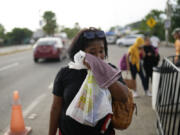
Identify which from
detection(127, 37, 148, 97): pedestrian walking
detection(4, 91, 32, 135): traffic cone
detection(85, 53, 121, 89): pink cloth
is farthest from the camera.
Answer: detection(127, 37, 148, 97): pedestrian walking

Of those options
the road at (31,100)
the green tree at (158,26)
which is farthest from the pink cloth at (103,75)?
the green tree at (158,26)

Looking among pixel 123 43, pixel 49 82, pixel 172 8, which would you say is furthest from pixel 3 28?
pixel 49 82

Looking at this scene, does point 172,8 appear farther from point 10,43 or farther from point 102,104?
point 10,43

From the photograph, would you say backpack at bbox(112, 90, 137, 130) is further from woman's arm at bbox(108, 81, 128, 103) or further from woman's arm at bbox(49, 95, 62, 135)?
woman's arm at bbox(49, 95, 62, 135)

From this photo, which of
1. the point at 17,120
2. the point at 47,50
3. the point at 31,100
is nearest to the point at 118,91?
the point at 17,120

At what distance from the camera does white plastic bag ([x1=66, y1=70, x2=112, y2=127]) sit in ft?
4.89

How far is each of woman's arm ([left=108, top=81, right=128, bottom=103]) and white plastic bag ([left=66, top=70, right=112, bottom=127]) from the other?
0.15 feet

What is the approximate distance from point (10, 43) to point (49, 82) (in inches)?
2831

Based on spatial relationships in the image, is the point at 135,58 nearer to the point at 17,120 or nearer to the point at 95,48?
the point at 17,120

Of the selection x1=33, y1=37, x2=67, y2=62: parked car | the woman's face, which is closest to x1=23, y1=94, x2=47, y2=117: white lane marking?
the woman's face

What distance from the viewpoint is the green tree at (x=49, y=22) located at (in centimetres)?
7675

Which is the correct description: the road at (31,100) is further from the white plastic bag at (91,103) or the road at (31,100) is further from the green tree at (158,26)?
the green tree at (158,26)

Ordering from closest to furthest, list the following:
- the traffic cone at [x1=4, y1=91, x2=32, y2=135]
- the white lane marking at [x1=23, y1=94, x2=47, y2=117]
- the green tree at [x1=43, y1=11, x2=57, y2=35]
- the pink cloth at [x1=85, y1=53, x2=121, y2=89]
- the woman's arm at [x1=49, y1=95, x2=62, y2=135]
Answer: the pink cloth at [x1=85, y1=53, x2=121, y2=89] → the woman's arm at [x1=49, y1=95, x2=62, y2=135] → the traffic cone at [x1=4, y1=91, x2=32, y2=135] → the white lane marking at [x1=23, y1=94, x2=47, y2=117] → the green tree at [x1=43, y1=11, x2=57, y2=35]

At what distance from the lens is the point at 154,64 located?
227 inches
